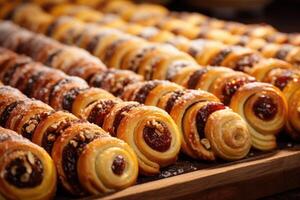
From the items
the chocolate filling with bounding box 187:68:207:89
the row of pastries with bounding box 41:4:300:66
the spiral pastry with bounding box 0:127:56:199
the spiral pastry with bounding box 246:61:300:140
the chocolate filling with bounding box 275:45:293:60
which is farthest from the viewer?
the chocolate filling with bounding box 275:45:293:60

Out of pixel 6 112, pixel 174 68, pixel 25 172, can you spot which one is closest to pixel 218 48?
pixel 174 68

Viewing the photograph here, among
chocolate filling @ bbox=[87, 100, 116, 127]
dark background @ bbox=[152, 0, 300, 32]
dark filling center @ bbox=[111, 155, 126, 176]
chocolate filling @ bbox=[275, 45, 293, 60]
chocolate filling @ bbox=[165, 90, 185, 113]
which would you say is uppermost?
dark background @ bbox=[152, 0, 300, 32]

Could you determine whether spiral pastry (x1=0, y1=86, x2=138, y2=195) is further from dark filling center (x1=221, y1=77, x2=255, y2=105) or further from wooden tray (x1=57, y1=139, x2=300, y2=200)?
dark filling center (x1=221, y1=77, x2=255, y2=105)

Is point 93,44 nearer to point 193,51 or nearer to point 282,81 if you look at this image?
point 193,51

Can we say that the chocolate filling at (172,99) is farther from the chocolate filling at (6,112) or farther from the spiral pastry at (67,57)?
the chocolate filling at (6,112)

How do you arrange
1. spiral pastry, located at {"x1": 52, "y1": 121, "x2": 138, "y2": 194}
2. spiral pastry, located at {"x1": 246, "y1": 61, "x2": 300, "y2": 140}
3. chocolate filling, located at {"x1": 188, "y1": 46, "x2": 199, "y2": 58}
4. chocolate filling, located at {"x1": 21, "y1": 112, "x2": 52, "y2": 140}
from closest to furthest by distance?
spiral pastry, located at {"x1": 52, "y1": 121, "x2": 138, "y2": 194}, chocolate filling, located at {"x1": 21, "y1": 112, "x2": 52, "y2": 140}, spiral pastry, located at {"x1": 246, "y1": 61, "x2": 300, "y2": 140}, chocolate filling, located at {"x1": 188, "y1": 46, "x2": 199, "y2": 58}

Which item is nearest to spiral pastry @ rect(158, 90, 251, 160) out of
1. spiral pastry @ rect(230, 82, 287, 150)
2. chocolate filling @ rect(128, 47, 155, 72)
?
spiral pastry @ rect(230, 82, 287, 150)

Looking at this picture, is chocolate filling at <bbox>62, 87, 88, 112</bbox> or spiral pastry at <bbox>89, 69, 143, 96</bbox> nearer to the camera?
chocolate filling at <bbox>62, 87, 88, 112</bbox>
